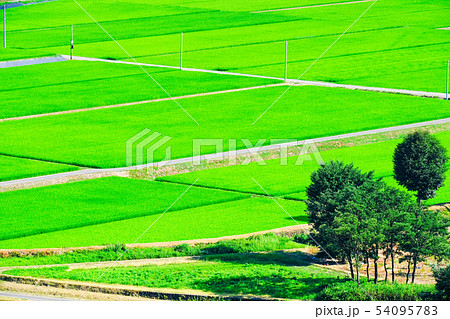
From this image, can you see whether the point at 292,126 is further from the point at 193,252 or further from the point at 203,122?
the point at 193,252


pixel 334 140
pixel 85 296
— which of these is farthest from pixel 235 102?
pixel 85 296

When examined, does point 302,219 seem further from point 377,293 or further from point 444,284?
point 444,284

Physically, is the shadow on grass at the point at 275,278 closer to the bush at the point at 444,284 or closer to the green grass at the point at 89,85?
the bush at the point at 444,284

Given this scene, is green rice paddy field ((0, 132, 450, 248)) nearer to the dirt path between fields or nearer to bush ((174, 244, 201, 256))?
the dirt path between fields

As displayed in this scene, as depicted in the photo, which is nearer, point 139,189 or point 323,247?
point 323,247

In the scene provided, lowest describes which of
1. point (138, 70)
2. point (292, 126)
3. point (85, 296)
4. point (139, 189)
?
point (85, 296)
